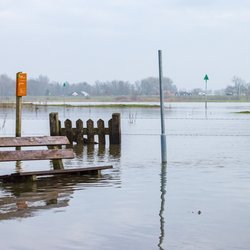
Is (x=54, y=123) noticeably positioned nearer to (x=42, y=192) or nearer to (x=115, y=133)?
(x=115, y=133)

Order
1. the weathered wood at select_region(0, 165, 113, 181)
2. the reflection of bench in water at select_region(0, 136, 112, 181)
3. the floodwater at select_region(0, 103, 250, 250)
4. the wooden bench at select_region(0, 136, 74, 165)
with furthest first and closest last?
the wooden bench at select_region(0, 136, 74, 165) < the reflection of bench in water at select_region(0, 136, 112, 181) < the weathered wood at select_region(0, 165, 113, 181) < the floodwater at select_region(0, 103, 250, 250)

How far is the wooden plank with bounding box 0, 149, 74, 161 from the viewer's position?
46.0 ft

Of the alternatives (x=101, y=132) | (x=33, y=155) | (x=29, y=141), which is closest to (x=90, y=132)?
(x=101, y=132)

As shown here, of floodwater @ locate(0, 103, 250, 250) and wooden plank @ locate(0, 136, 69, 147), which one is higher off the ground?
wooden plank @ locate(0, 136, 69, 147)

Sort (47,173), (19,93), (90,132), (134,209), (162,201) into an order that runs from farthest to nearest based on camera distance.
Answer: (90,132)
(19,93)
(47,173)
(162,201)
(134,209)

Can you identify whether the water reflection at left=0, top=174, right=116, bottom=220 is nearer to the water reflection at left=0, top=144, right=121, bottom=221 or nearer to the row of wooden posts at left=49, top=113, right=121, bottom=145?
the water reflection at left=0, top=144, right=121, bottom=221

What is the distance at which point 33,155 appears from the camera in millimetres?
14422

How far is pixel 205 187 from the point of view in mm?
13398

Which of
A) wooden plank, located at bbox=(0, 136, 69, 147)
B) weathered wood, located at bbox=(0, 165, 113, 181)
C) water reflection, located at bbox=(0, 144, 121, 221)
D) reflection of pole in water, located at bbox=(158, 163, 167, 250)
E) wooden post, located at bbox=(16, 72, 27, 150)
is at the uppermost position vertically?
wooden post, located at bbox=(16, 72, 27, 150)

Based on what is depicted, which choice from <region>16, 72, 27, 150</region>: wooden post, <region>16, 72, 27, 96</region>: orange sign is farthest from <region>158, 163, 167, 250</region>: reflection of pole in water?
<region>16, 72, 27, 96</region>: orange sign

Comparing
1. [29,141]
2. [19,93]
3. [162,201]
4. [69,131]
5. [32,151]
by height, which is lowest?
[162,201]

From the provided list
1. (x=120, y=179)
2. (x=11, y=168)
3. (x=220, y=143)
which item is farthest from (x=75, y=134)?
(x=120, y=179)

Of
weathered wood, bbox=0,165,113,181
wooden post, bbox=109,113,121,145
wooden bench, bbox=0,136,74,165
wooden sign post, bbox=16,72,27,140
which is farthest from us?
A: wooden post, bbox=109,113,121,145

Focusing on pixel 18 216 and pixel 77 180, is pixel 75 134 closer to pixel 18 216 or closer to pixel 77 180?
pixel 77 180
